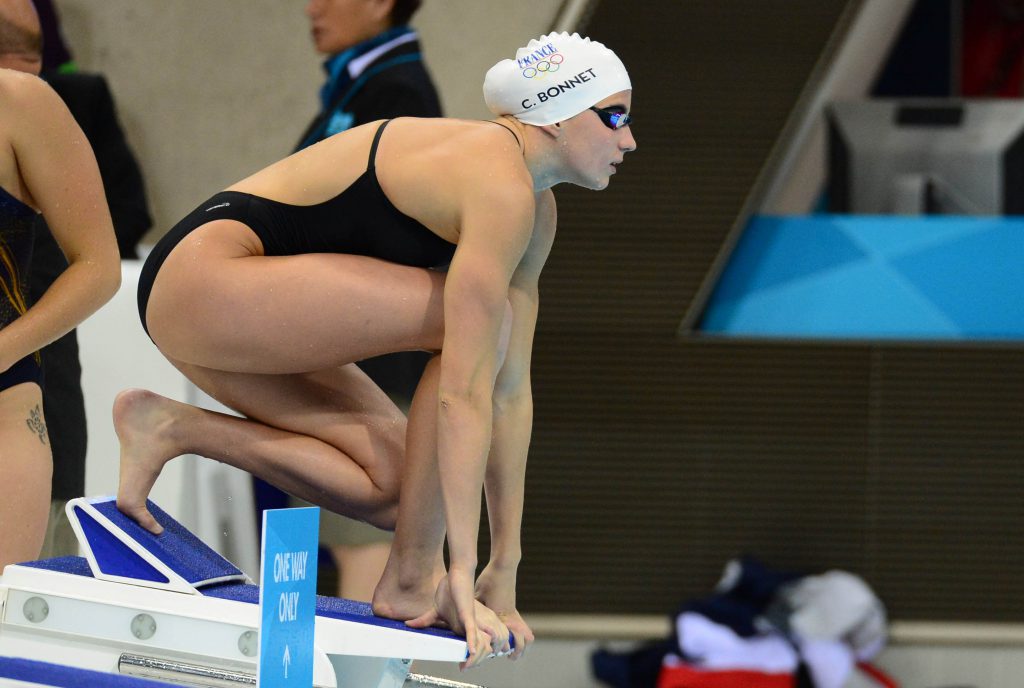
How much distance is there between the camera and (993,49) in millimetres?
5422

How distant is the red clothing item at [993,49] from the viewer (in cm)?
536

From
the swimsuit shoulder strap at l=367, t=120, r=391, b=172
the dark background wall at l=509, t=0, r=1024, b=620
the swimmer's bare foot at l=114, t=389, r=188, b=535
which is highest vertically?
the dark background wall at l=509, t=0, r=1024, b=620

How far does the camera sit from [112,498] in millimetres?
2150

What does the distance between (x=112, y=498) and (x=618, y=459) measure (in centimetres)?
277

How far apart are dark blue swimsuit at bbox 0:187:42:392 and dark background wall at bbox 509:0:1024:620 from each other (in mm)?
2652

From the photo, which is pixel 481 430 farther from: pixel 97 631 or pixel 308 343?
pixel 97 631

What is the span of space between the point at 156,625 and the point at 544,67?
1.04m

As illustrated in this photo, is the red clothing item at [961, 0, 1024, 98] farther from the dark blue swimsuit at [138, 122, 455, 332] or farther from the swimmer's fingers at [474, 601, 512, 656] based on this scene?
the swimmer's fingers at [474, 601, 512, 656]

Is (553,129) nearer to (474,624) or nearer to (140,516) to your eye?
(474,624)

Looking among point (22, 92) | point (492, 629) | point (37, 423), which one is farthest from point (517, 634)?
point (22, 92)

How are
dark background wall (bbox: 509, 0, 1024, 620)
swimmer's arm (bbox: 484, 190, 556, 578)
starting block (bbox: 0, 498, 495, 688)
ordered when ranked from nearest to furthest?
starting block (bbox: 0, 498, 495, 688)
swimmer's arm (bbox: 484, 190, 556, 578)
dark background wall (bbox: 509, 0, 1024, 620)

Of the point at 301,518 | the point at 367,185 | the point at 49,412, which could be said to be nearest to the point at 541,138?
the point at 367,185

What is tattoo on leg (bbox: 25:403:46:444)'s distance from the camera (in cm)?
210

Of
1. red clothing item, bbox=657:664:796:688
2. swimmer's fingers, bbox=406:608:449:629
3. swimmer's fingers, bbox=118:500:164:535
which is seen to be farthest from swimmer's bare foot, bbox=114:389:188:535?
red clothing item, bbox=657:664:796:688
